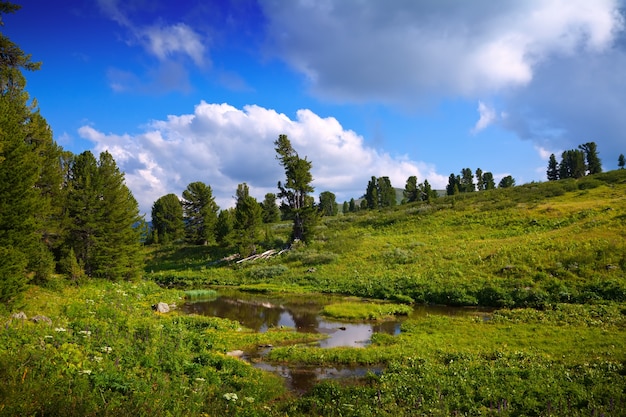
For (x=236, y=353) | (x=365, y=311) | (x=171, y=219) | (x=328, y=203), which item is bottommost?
(x=365, y=311)

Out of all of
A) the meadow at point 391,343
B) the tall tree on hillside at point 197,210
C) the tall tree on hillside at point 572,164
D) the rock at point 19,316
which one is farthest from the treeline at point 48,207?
the tall tree on hillside at point 572,164

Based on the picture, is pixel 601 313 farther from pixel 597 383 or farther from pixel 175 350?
pixel 175 350

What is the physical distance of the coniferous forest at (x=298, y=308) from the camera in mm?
9898

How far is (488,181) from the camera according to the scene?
116m

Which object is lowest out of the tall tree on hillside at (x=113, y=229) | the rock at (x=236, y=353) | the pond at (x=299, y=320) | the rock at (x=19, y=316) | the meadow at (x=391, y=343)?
the pond at (x=299, y=320)

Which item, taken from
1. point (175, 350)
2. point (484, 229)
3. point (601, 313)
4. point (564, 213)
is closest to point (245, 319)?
point (175, 350)

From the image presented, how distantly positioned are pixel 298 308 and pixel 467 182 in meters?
105

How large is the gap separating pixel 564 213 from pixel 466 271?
84.2 ft

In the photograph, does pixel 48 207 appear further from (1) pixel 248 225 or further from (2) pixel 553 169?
(2) pixel 553 169

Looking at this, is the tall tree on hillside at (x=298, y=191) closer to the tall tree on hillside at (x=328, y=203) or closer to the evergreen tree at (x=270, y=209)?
the evergreen tree at (x=270, y=209)

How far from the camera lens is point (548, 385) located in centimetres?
1102

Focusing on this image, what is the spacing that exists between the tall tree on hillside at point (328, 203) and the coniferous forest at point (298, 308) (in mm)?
91226

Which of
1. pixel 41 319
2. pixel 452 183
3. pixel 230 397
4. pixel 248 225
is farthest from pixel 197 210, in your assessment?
pixel 452 183

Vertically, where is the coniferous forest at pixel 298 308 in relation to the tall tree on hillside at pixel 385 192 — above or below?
below
